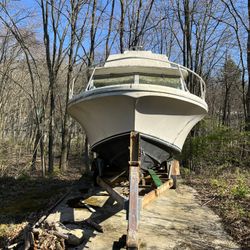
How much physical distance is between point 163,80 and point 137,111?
1842 millimetres

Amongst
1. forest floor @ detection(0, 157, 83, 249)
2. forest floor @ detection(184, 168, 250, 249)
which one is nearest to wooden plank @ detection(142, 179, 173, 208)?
forest floor @ detection(184, 168, 250, 249)

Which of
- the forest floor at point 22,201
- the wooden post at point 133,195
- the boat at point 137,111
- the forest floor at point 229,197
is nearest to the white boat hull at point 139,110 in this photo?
the boat at point 137,111

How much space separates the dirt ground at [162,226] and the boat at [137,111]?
100 cm

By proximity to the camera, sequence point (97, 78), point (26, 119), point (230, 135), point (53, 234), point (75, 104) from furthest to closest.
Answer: point (26, 119)
point (230, 135)
point (97, 78)
point (75, 104)
point (53, 234)

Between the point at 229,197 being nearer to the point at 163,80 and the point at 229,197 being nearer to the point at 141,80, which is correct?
the point at 163,80

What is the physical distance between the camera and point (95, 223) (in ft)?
19.1

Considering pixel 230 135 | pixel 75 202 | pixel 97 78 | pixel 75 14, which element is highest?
pixel 75 14

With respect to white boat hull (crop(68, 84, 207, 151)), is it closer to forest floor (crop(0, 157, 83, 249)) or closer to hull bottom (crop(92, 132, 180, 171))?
hull bottom (crop(92, 132, 180, 171))

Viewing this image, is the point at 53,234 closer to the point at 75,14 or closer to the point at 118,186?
the point at 118,186

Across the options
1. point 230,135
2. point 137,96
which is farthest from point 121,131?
point 230,135

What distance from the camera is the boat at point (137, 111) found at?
6.13 meters

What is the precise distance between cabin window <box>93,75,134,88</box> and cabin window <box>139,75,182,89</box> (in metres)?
0.29

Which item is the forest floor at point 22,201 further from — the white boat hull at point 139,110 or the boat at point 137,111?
the white boat hull at point 139,110

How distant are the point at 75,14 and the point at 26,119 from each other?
34.3 meters
